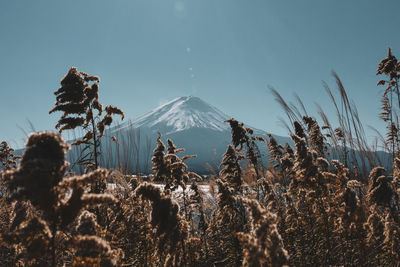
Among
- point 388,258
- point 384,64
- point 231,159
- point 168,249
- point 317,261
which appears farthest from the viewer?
point 384,64

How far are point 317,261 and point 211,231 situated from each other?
9.68 ft

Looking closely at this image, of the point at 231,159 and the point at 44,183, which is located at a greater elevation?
the point at 231,159

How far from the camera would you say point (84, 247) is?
1613 millimetres

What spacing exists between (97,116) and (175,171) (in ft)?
6.75

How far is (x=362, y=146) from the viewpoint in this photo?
19.1 feet

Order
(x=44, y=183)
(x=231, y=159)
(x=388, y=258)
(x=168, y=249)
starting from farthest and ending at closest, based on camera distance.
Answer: (x=231, y=159) < (x=388, y=258) < (x=168, y=249) < (x=44, y=183)

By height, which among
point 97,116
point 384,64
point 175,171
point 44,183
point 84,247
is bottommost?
point 84,247

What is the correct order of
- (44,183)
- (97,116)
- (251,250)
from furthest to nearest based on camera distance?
(97,116) → (251,250) → (44,183)

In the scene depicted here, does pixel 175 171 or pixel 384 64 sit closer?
pixel 175 171

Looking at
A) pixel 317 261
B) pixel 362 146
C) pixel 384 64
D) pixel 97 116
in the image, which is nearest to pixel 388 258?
pixel 317 261

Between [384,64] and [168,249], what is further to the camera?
[384,64]

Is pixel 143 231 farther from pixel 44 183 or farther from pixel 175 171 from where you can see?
pixel 44 183

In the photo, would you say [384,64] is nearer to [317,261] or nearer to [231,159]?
[231,159]

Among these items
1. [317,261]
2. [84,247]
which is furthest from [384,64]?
[84,247]
